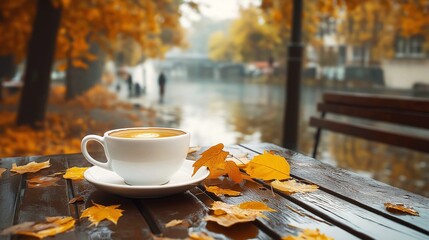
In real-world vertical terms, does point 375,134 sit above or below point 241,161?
below

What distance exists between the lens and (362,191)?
84 centimetres

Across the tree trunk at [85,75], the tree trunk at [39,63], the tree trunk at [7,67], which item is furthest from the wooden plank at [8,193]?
the tree trunk at [7,67]

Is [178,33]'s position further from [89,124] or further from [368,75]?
[368,75]

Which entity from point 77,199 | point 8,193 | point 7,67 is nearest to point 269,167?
point 77,199

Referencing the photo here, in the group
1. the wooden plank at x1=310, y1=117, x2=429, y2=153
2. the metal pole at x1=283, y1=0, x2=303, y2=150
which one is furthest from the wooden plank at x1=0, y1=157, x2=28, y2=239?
the metal pole at x1=283, y1=0, x2=303, y2=150

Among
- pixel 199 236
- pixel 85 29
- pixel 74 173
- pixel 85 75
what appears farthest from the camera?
pixel 85 75

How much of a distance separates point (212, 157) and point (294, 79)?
7.55 feet

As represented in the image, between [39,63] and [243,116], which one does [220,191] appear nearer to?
[39,63]

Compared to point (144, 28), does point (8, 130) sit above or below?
below

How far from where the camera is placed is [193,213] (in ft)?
2.28

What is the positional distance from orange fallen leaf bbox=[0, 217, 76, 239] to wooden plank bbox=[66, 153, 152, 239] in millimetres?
19

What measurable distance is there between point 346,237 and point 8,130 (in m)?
4.79

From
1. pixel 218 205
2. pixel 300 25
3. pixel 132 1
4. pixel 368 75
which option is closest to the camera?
pixel 218 205

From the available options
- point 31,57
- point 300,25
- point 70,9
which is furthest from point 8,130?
point 300,25
